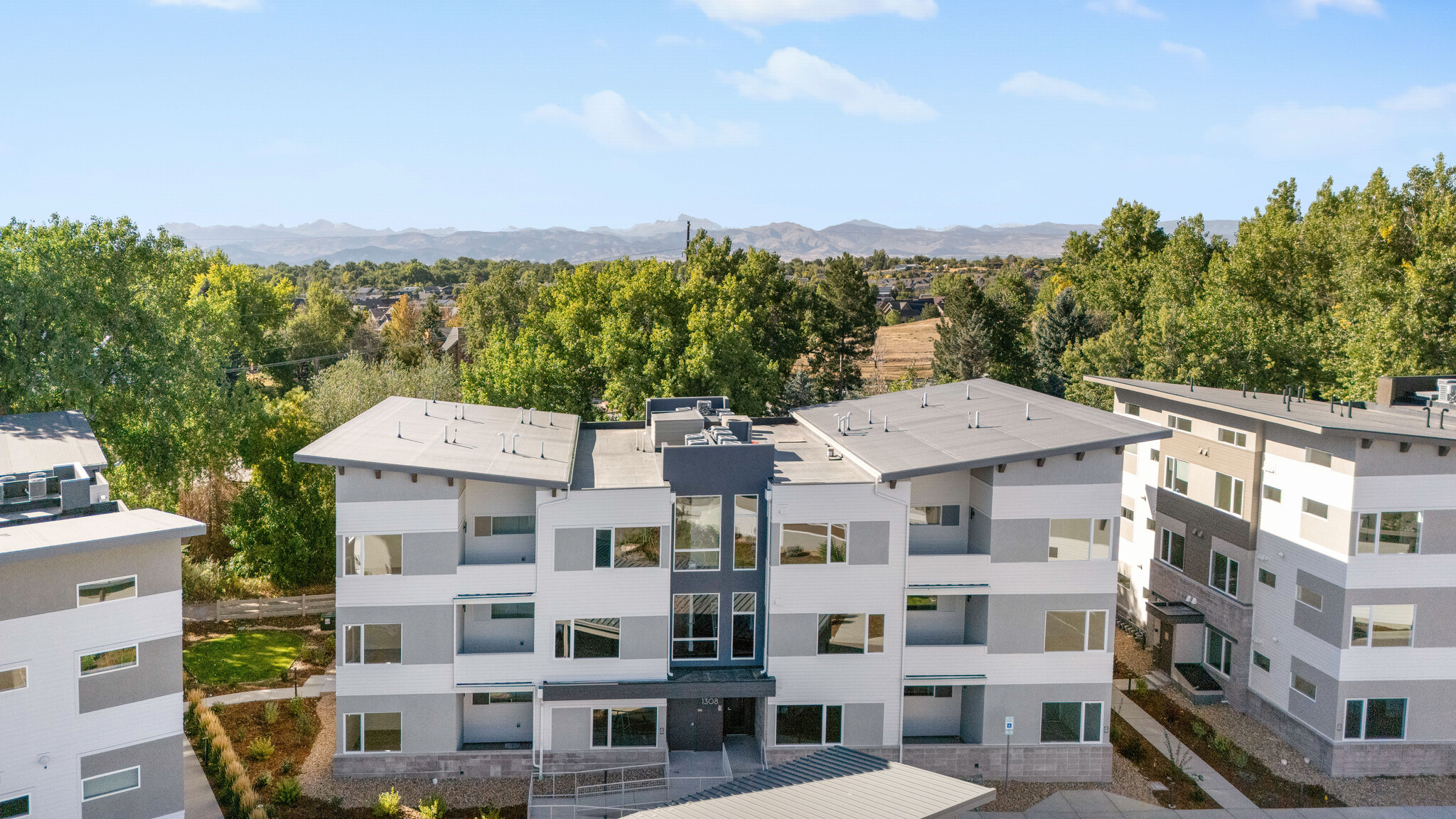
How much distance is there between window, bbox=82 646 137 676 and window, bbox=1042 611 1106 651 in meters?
19.1

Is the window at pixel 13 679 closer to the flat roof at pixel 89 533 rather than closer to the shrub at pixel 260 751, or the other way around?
the flat roof at pixel 89 533

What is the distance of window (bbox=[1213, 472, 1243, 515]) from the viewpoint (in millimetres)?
26812

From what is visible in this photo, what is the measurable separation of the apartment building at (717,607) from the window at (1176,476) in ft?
24.8

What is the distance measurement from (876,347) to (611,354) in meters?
56.9

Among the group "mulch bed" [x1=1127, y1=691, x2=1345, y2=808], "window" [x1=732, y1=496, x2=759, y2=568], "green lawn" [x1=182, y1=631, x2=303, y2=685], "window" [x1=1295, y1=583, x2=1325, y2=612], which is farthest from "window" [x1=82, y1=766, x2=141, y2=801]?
"window" [x1=1295, y1=583, x2=1325, y2=612]

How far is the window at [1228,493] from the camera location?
88.0ft

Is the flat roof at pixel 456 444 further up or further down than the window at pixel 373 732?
further up

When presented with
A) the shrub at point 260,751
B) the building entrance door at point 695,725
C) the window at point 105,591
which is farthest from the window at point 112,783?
the building entrance door at point 695,725

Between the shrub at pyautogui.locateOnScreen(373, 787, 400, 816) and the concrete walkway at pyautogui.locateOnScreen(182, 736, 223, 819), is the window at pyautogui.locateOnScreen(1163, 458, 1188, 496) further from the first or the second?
the concrete walkway at pyautogui.locateOnScreen(182, 736, 223, 819)

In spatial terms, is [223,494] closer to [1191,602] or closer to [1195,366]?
[1191,602]

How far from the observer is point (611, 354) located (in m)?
39.4

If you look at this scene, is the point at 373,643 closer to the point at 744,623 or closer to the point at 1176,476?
the point at 744,623

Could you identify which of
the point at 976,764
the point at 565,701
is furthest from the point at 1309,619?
the point at 565,701

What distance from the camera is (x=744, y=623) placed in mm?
22922
